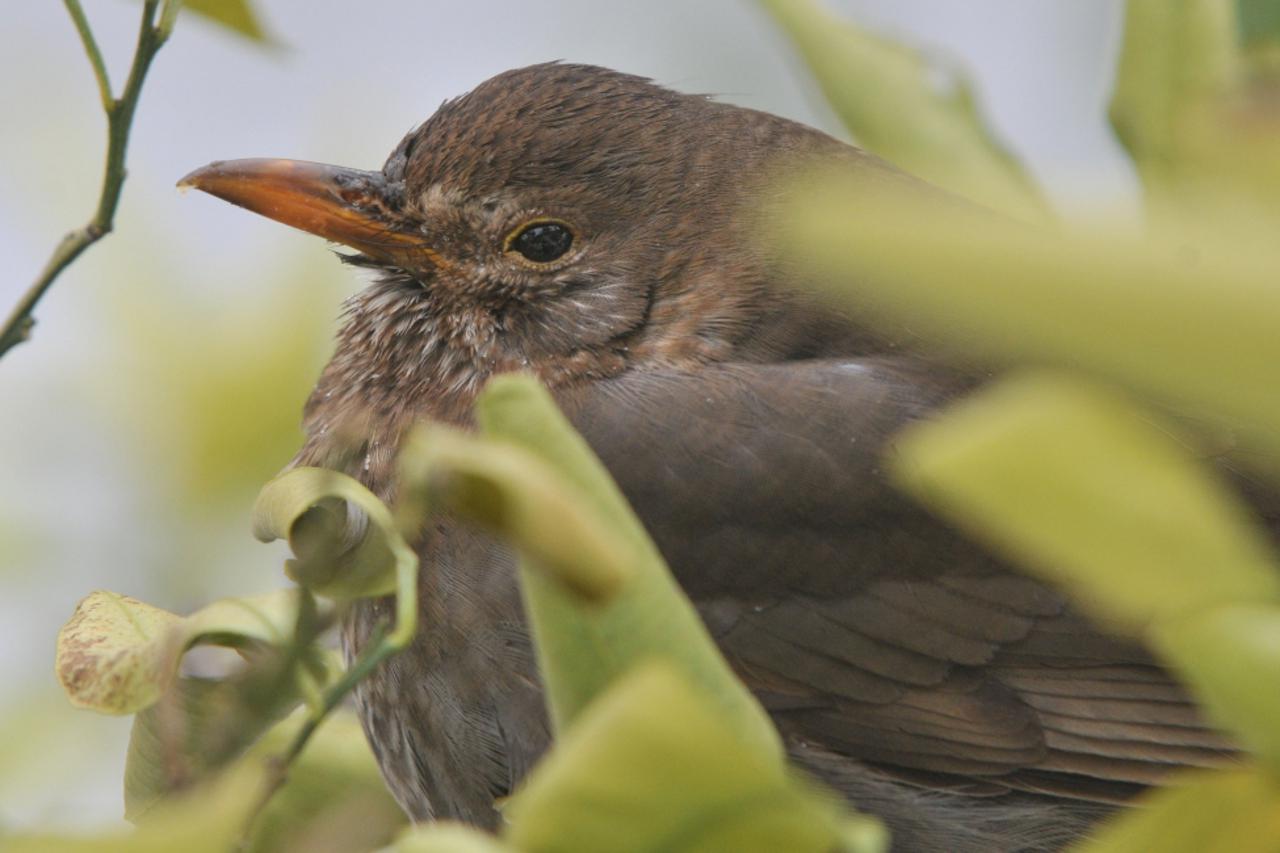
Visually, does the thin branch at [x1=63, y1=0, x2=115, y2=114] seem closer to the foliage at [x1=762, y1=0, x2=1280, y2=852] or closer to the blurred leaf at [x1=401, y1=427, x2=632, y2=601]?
the blurred leaf at [x1=401, y1=427, x2=632, y2=601]

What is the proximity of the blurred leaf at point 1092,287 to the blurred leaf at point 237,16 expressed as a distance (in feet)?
3.58

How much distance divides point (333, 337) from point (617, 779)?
240 centimetres

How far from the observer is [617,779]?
2.68ft

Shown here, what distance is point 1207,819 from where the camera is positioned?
2.90 ft

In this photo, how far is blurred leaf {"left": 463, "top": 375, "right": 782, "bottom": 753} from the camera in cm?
90

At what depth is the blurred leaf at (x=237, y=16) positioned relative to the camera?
157 centimetres

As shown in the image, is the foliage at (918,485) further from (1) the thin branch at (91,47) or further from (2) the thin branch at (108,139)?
(1) the thin branch at (91,47)

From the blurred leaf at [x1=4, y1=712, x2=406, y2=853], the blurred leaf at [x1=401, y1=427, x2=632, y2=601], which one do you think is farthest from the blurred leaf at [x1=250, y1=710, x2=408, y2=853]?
the blurred leaf at [x1=401, y1=427, x2=632, y2=601]

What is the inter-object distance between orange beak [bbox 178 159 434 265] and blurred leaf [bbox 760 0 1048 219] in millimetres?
1161

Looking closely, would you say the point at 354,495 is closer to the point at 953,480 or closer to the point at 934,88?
the point at 953,480

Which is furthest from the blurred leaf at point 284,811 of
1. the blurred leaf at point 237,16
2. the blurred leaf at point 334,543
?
the blurred leaf at point 237,16

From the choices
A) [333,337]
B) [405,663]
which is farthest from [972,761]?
[333,337]

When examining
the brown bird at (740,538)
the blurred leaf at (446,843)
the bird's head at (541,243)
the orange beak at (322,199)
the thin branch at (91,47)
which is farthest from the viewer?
the bird's head at (541,243)

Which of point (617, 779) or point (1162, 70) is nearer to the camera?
point (617, 779)
